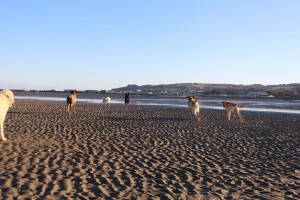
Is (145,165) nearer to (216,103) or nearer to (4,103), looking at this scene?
(4,103)

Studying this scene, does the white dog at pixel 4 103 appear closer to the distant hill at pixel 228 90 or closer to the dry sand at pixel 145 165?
the dry sand at pixel 145 165

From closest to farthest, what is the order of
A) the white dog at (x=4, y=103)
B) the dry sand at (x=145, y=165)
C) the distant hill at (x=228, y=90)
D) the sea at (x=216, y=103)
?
the dry sand at (x=145, y=165)
the white dog at (x=4, y=103)
the sea at (x=216, y=103)
the distant hill at (x=228, y=90)

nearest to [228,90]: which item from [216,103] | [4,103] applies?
[216,103]

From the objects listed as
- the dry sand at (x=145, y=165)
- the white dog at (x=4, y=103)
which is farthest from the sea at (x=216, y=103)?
the white dog at (x=4, y=103)

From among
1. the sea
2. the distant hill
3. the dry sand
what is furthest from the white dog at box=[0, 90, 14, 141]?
the distant hill

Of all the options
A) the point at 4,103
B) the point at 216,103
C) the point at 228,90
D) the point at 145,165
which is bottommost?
the point at 145,165

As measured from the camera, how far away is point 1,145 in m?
10.2

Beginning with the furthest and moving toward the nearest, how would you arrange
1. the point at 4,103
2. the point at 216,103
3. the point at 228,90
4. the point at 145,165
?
the point at 228,90 < the point at 216,103 < the point at 4,103 < the point at 145,165

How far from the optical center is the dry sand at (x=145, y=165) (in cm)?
638

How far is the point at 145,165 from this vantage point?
8484 millimetres

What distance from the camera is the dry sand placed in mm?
6383

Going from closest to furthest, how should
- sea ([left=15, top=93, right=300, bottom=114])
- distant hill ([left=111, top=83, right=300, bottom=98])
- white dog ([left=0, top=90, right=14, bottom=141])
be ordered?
white dog ([left=0, top=90, right=14, bottom=141]) → sea ([left=15, top=93, right=300, bottom=114]) → distant hill ([left=111, top=83, right=300, bottom=98])

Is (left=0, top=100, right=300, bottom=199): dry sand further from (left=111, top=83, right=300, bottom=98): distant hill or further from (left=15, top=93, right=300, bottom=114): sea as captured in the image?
(left=111, top=83, right=300, bottom=98): distant hill

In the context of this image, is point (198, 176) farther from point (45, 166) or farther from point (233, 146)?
point (233, 146)
